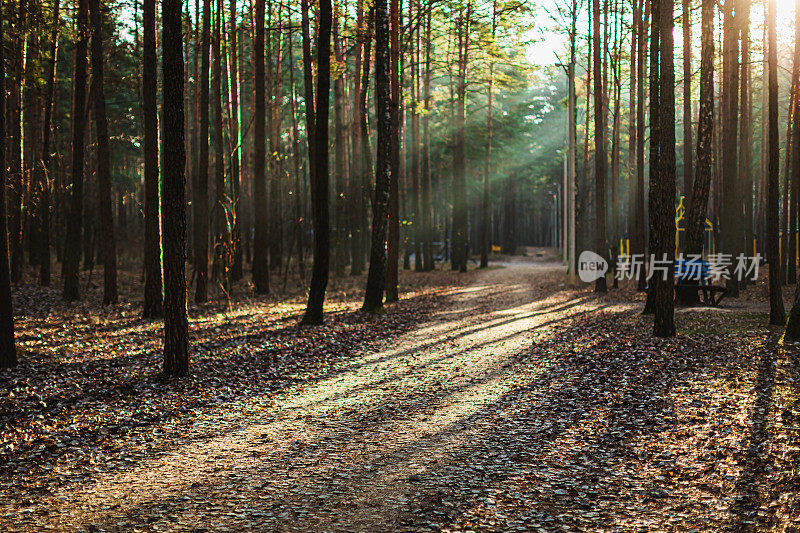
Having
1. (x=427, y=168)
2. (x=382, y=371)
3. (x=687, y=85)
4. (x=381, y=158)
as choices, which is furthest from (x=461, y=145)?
(x=382, y=371)

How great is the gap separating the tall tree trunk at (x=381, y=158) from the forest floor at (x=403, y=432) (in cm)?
343

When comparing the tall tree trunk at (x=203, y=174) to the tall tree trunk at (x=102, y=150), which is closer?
the tall tree trunk at (x=102, y=150)

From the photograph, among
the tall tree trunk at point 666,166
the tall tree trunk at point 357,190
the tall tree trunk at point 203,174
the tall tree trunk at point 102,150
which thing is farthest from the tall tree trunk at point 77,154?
the tall tree trunk at point 666,166

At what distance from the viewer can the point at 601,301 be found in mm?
19562

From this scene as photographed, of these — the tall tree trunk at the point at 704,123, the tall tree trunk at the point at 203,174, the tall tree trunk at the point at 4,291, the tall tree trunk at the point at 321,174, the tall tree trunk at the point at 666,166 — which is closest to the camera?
the tall tree trunk at the point at 4,291

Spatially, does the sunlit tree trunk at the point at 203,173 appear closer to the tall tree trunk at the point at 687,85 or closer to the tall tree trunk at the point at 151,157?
the tall tree trunk at the point at 151,157

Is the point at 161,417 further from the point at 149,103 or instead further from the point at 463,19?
the point at 463,19

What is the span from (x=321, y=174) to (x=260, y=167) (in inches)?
251

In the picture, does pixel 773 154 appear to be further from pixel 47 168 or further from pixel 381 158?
pixel 47 168

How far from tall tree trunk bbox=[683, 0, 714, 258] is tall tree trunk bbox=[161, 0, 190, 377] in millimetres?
11942

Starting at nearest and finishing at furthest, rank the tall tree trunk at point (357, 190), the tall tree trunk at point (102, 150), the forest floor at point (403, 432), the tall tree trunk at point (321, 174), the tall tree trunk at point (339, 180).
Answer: the forest floor at point (403, 432)
the tall tree trunk at point (321, 174)
the tall tree trunk at point (102, 150)
the tall tree trunk at point (339, 180)
the tall tree trunk at point (357, 190)

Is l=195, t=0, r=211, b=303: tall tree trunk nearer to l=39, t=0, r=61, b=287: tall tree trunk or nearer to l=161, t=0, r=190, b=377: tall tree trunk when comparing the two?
l=39, t=0, r=61, b=287: tall tree trunk

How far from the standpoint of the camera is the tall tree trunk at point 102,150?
1527 cm

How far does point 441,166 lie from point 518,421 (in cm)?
3997
